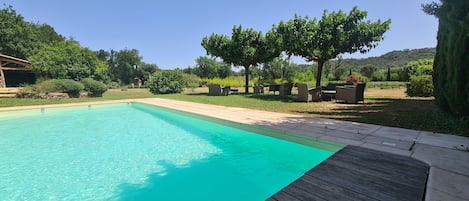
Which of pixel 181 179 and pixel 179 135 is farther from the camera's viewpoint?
pixel 179 135

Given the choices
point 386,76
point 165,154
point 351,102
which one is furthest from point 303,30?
point 386,76

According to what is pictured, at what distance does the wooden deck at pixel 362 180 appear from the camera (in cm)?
185

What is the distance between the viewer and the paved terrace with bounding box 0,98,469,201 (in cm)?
197

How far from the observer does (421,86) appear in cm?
970

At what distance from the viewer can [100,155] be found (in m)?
4.11

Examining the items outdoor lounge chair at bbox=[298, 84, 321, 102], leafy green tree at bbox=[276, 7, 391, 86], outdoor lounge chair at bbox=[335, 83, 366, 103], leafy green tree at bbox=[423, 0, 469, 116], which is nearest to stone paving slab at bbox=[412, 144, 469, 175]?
leafy green tree at bbox=[423, 0, 469, 116]

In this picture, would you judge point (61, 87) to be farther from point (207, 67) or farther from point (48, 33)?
point (207, 67)

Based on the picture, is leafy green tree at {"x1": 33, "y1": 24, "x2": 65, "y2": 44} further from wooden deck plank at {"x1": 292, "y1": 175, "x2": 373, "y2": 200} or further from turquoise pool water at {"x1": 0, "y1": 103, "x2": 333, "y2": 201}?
wooden deck plank at {"x1": 292, "y1": 175, "x2": 373, "y2": 200}

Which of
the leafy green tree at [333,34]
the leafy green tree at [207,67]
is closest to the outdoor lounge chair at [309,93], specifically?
the leafy green tree at [333,34]

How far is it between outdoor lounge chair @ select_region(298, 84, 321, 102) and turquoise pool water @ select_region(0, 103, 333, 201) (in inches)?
185

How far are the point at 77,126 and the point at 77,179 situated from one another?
4293 millimetres

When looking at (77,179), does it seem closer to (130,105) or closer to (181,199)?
(181,199)

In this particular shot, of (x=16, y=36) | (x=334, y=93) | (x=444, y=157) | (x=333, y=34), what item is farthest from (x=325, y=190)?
(x=16, y=36)

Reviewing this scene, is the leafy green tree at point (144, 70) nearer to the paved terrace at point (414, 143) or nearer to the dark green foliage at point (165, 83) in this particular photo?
the dark green foliage at point (165, 83)
